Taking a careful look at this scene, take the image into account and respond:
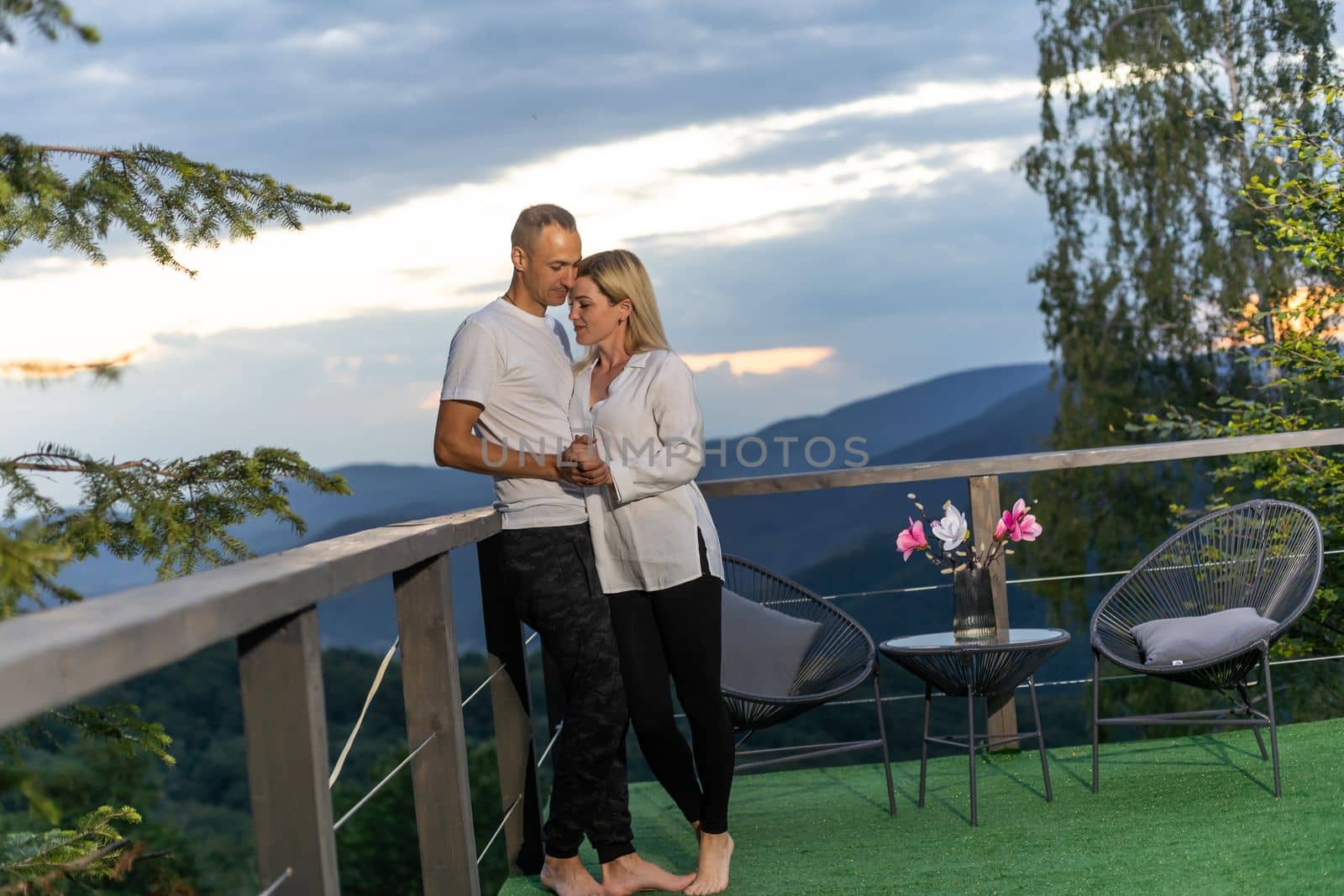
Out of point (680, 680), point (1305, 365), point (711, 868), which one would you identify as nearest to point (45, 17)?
point (680, 680)

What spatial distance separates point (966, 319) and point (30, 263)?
59.5 ft

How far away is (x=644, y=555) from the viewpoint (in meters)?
2.78

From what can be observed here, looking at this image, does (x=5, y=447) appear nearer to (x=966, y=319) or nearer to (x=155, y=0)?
(x=155, y=0)

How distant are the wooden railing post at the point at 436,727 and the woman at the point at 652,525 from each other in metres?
A: 0.44

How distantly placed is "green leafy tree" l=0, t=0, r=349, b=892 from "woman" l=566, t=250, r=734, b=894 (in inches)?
25.3

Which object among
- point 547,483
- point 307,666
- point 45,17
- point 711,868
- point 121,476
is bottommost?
point 711,868

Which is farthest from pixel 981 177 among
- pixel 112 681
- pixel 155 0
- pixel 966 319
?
pixel 112 681

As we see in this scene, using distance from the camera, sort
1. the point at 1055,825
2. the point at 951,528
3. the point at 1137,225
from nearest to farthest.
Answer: the point at 1055,825, the point at 951,528, the point at 1137,225

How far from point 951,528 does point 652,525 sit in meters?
1.17

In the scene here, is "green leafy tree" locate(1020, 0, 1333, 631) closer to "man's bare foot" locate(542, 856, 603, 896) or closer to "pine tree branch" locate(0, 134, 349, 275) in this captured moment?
"man's bare foot" locate(542, 856, 603, 896)

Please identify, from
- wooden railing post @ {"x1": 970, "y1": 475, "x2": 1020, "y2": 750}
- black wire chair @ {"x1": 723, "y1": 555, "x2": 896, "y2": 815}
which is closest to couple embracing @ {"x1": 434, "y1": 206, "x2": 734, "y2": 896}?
black wire chair @ {"x1": 723, "y1": 555, "x2": 896, "y2": 815}

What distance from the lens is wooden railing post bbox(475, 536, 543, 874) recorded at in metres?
3.08

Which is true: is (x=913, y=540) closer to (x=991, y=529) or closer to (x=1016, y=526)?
(x=1016, y=526)

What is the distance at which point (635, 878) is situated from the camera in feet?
9.59
